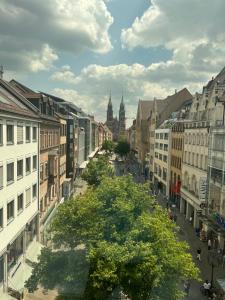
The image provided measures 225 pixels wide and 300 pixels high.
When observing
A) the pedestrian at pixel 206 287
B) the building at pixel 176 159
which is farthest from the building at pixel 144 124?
the pedestrian at pixel 206 287

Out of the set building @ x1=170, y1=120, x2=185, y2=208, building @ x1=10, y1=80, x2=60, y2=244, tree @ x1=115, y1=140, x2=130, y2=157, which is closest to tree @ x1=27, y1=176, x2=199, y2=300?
building @ x1=10, y1=80, x2=60, y2=244

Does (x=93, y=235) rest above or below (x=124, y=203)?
below

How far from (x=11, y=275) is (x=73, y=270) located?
7889 mm

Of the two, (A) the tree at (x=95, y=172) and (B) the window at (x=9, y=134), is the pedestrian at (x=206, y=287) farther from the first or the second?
(A) the tree at (x=95, y=172)

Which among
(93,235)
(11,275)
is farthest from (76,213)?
(11,275)

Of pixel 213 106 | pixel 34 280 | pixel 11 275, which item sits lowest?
pixel 11 275

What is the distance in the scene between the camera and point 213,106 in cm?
3569

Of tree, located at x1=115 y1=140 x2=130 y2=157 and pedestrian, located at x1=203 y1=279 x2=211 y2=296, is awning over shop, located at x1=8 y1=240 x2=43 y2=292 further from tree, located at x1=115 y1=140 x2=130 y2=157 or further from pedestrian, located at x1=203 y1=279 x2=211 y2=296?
tree, located at x1=115 y1=140 x2=130 y2=157

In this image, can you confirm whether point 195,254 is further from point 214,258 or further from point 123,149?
point 123,149

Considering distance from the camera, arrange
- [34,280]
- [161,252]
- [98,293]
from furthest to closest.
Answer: [34,280]
[161,252]
[98,293]

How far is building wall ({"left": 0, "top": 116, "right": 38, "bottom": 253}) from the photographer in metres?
21.0

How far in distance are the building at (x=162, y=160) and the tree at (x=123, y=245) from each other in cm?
3712

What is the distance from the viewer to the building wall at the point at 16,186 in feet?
69.0

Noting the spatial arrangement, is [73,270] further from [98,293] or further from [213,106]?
[213,106]
